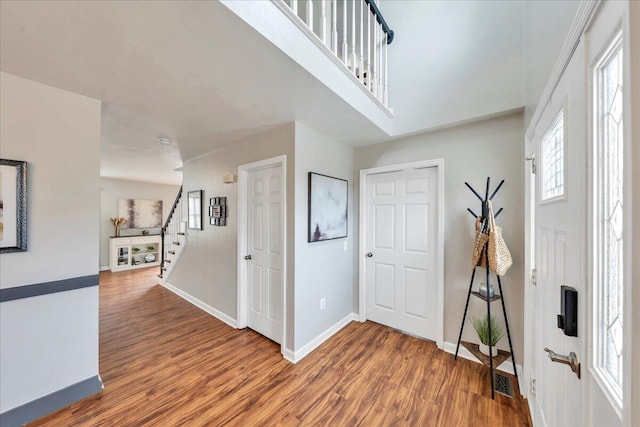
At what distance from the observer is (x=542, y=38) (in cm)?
138

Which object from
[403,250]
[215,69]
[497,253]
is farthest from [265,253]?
[497,253]

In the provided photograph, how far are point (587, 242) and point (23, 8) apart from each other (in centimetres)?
244

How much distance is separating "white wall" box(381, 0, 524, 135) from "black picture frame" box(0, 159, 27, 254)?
3.11 metres

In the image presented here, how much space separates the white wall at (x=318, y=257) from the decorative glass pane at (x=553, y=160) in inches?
70.5

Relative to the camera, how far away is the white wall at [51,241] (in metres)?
1.58

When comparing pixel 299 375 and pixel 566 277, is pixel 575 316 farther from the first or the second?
pixel 299 375

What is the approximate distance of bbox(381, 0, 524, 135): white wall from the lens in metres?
2.07

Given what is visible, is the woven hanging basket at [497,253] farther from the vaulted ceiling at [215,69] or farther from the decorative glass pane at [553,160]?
the vaulted ceiling at [215,69]

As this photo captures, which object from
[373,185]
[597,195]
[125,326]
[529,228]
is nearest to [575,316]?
[597,195]

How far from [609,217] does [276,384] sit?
7.41ft

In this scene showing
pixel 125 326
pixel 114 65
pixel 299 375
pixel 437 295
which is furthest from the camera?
pixel 125 326

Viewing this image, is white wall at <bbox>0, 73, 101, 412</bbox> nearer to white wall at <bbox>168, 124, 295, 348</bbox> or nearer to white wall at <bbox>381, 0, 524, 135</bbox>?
white wall at <bbox>168, 124, 295, 348</bbox>

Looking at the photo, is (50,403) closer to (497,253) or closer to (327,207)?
(327,207)

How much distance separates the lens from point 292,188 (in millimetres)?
2359
